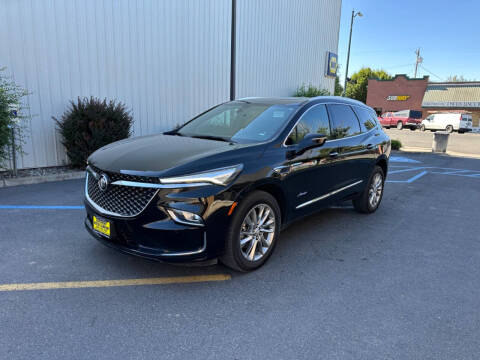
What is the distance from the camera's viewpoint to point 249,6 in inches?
521

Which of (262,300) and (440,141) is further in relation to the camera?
(440,141)

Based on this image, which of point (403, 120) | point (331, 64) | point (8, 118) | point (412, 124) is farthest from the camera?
point (403, 120)

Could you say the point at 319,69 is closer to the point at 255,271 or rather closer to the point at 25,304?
the point at 255,271

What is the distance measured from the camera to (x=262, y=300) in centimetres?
317

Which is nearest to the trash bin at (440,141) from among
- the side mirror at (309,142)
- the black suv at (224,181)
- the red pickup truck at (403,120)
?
the black suv at (224,181)

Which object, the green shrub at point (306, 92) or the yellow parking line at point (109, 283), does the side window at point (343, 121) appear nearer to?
the yellow parking line at point (109, 283)

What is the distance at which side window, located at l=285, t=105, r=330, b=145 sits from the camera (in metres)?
4.02

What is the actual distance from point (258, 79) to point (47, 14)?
8.10 m

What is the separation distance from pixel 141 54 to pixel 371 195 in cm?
716

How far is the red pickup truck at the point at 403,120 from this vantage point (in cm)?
3622

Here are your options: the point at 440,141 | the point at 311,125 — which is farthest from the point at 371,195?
the point at 440,141

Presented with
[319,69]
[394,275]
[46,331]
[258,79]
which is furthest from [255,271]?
[319,69]

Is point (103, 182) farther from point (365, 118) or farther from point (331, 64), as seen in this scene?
point (331, 64)

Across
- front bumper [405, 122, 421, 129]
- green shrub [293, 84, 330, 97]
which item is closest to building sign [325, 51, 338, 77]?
green shrub [293, 84, 330, 97]
